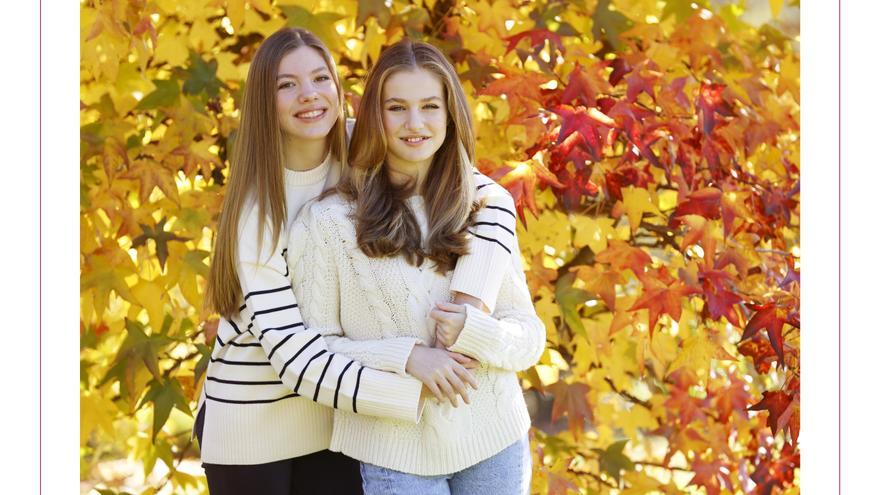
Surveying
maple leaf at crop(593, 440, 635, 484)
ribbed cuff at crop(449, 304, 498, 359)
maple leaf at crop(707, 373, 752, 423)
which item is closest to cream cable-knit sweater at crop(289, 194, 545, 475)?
ribbed cuff at crop(449, 304, 498, 359)

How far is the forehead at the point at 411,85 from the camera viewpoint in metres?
2.01

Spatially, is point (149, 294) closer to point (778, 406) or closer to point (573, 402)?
point (573, 402)

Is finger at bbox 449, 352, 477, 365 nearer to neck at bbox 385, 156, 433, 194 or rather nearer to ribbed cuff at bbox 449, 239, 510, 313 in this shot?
ribbed cuff at bbox 449, 239, 510, 313

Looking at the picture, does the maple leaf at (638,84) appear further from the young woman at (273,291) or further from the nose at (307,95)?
the nose at (307,95)

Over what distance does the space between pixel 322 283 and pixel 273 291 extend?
3.6 inches

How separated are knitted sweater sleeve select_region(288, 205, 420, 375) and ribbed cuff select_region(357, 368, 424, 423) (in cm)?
4

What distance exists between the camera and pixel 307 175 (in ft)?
6.92

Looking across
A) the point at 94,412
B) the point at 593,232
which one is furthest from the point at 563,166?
the point at 94,412

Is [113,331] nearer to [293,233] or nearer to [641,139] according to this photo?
[293,233]

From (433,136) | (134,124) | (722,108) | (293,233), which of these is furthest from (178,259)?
(722,108)

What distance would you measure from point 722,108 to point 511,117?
518 millimetres

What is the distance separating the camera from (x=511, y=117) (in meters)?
2.56

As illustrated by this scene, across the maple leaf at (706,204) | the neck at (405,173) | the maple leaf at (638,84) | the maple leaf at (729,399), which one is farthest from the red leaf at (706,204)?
the neck at (405,173)
